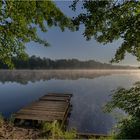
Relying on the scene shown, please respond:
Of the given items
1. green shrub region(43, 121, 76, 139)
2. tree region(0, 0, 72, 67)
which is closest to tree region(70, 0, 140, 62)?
tree region(0, 0, 72, 67)

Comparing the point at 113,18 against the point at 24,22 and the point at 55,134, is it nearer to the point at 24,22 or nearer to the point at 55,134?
the point at 24,22

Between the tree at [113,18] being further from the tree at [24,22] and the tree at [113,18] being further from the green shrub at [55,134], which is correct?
the green shrub at [55,134]

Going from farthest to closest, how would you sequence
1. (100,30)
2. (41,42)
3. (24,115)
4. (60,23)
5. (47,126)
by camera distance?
(24,115) < (47,126) < (41,42) < (60,23) < (100,30)

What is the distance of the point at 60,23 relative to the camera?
8.90 meters

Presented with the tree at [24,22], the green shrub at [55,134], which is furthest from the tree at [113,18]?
the green shrub at [55,134]

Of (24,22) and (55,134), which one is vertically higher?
(24,22)

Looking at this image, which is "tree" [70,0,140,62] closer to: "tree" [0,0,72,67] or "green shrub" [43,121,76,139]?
"tree" [0,0,72,67]

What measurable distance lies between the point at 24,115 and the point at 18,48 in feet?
26.3

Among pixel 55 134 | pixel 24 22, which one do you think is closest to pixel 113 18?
pixel 24 22

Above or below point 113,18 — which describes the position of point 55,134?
below

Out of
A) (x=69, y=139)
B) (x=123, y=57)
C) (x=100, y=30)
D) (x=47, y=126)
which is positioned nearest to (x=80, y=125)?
(x=47, y=126)

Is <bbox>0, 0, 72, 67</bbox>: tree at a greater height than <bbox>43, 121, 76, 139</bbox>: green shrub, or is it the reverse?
<bbox>0, 0, 72, 67</bbox>: tree

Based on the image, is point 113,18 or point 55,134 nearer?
point 113,18

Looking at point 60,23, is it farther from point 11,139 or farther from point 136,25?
point 11,139
